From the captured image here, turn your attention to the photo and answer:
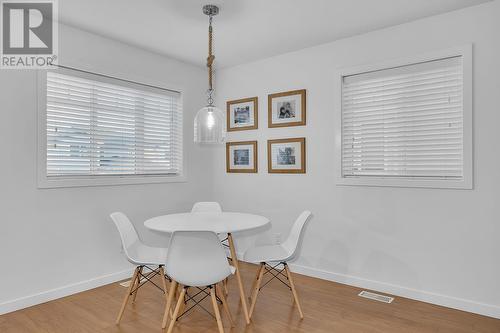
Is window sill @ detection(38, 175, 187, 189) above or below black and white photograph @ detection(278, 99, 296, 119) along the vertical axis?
below

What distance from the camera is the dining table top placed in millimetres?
2562

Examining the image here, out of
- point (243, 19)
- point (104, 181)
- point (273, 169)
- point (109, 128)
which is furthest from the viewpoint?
point (273, 169)

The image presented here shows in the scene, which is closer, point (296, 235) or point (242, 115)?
point (296, 235)

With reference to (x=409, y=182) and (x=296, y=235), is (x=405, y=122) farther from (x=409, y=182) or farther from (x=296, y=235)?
(x=296, y=235)

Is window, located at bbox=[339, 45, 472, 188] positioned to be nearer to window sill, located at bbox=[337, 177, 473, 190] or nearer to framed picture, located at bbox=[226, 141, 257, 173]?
window sill, located at bbox=[337, 177, 473, 190]

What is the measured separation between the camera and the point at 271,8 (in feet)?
9.44

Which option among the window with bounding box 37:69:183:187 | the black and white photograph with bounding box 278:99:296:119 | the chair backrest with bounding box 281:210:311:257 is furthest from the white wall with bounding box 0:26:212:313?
the chair backrest with bounding box 281:210:311:257

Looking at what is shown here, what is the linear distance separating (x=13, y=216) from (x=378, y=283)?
3.38 metres

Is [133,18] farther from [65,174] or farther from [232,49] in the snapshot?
[65,174]

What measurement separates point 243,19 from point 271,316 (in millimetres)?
2611

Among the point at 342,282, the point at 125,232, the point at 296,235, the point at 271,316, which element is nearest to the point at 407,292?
the point at 342,282

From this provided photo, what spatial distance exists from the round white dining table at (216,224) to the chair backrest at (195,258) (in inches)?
8.5

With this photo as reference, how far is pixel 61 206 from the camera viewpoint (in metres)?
3.16

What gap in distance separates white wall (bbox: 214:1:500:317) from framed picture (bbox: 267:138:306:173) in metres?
0.08
